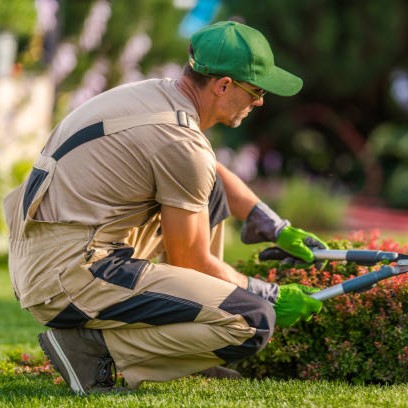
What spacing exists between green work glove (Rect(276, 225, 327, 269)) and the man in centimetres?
47

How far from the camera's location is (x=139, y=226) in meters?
3.97

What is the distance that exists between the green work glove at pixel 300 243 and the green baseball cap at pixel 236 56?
0.76 metres

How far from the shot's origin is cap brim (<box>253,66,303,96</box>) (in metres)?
3.88

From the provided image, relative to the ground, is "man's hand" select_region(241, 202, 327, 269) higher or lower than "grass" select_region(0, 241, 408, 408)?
higher

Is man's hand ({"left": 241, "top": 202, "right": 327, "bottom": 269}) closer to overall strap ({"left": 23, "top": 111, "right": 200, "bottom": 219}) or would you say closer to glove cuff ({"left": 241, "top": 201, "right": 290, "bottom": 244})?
glove cuff ({"left": 241, "top": 201, "right": 290, "bottom": 244})

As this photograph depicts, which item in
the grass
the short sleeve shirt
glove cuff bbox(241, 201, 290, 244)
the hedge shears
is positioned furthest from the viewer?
glove cuff bbox(241, 201, 290, 244)

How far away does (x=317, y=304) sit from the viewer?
12.9ft

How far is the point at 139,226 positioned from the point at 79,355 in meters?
0.59

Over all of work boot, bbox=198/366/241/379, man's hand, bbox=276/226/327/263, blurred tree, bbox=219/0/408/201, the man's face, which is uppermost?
the man's face

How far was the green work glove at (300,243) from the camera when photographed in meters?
4.39

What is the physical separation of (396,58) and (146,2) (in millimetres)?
5592

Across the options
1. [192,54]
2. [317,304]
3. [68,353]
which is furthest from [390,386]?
[192,54]

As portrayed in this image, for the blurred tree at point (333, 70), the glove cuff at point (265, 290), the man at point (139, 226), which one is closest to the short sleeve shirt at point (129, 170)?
the man at point (139, 226)

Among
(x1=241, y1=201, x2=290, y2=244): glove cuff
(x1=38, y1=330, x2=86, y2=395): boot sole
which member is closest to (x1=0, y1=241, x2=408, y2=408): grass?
(x1=38, y1=330, x2=86, y2=395): boot sole
